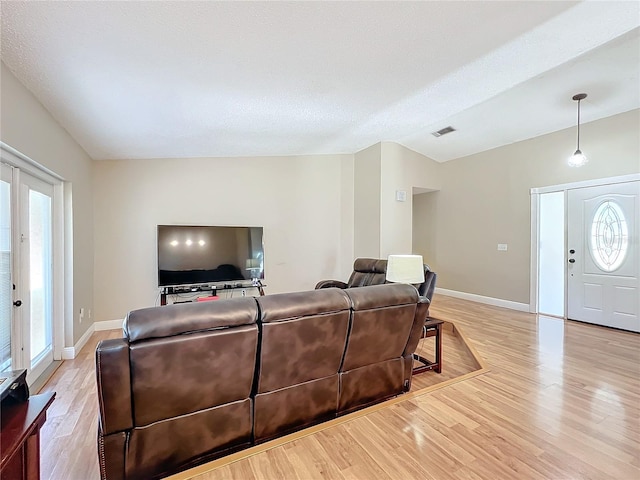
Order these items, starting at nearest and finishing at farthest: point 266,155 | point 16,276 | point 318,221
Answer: point 16,276
point 266,155
point 318,221

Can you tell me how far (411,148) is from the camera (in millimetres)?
5664

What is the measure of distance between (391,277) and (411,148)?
3497mm

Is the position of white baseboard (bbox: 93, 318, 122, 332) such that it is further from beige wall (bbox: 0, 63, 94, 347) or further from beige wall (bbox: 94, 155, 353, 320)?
beige wall (bbox: 0, 63, 94, 347)

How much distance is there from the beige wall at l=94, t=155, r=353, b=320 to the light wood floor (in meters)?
1.51

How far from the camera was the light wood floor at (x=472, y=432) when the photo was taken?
1542mm

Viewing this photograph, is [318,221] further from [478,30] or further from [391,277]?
[478,30]

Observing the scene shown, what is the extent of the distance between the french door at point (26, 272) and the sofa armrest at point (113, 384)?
1763mm

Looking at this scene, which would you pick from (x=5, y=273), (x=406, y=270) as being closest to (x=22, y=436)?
(x=5, y=273)

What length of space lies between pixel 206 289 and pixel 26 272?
1960 mm

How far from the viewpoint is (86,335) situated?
12.5 ft

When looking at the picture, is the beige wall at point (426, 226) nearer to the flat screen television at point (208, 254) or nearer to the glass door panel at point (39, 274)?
the flat screen television at point (208, 254)

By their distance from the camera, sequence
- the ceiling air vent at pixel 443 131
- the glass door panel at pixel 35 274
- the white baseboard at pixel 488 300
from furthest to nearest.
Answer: the white baseboard at pixel 488 300
the ceiling air vent at pixel 443 131
the glass door panel at pixel 35 274

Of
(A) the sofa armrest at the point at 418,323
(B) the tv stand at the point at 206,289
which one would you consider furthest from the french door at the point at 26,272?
(A) the sofa armrest at the point at 418,323

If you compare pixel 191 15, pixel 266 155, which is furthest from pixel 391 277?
pixel 266 155
